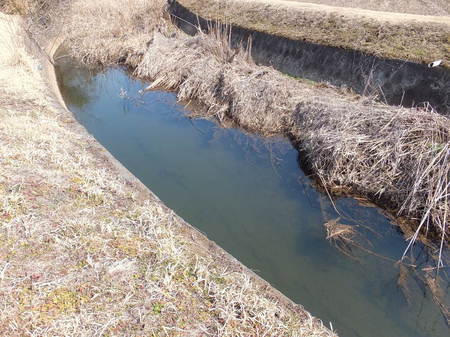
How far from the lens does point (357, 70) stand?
1035cm

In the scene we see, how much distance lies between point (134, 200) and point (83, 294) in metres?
1.93

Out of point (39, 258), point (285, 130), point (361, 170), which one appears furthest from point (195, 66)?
point (39, 258)

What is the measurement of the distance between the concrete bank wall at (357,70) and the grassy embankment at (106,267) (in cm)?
577

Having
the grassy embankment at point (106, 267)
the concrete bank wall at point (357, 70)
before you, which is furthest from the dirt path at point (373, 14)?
the grassy embankment at point (106, 267)

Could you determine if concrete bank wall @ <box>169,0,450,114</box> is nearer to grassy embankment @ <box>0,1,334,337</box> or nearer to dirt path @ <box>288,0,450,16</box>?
dirt path @ <box>288,0,450,16</box>

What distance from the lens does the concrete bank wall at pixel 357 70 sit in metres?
8.92

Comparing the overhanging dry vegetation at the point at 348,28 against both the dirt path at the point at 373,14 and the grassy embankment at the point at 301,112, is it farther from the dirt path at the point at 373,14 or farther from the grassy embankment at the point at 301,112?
the grassy embankment at the point at 301,112

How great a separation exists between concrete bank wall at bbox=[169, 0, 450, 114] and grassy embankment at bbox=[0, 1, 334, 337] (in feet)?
18.9

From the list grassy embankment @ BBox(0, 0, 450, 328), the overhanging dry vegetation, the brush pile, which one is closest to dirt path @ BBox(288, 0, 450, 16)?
the overhanging dry vegetation

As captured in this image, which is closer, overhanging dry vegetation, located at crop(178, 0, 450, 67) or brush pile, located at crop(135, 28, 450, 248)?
brush pile, located at crop(135, 28, 450, 248)

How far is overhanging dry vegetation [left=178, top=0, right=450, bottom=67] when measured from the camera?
10.0 m

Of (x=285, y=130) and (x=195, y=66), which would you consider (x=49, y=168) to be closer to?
(x=285, y=130)

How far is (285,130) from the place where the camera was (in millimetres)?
9391

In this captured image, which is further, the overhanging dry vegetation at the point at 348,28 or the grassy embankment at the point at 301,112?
the overhanging dry vegetation at the point at 348,28
